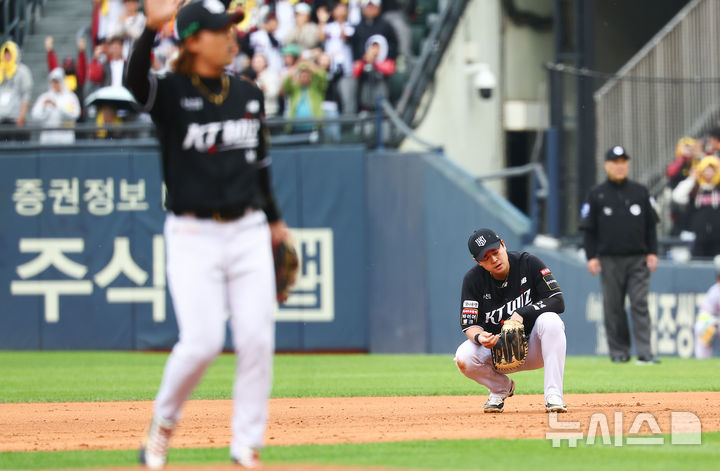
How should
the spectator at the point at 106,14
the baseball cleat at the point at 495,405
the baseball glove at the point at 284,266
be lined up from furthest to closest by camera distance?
the spectator at the point at 106,14, the baseball cleat at the point at 495,405, the baseball glove at the point at 284,266

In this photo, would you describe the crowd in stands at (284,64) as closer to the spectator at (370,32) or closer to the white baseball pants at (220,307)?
the spectator at (370,32)

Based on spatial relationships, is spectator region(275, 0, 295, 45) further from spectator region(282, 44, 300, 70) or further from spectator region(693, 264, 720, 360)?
spectator region(693, 264, 720, 360)

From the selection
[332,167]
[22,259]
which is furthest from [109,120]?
[332,167]

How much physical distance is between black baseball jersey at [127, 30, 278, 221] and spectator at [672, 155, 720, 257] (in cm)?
1077

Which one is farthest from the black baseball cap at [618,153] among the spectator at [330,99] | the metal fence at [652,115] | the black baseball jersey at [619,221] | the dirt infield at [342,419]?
the spectator at [330,99]

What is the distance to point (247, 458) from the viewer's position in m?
5.55

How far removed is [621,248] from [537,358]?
5485mm

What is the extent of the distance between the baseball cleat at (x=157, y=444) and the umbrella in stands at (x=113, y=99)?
12583 millimetres

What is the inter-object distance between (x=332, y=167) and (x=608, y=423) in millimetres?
9990

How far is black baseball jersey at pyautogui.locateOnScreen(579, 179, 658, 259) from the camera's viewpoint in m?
13.6

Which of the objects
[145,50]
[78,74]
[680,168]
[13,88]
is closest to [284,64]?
[78,74]

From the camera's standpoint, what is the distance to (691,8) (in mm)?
17797

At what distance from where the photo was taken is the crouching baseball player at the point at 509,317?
811cm

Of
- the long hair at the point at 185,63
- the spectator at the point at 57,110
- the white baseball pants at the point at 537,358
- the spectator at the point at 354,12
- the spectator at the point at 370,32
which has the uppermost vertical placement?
the spectator at the point at 354,12
